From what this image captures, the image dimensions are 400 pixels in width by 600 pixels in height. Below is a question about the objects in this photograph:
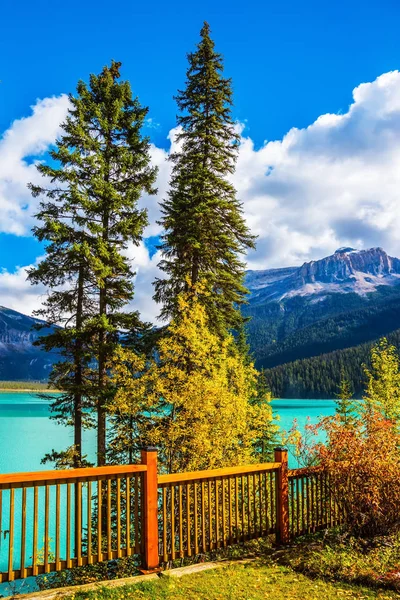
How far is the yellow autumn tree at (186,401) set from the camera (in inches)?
440

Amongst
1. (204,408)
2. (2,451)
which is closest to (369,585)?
(204,408)

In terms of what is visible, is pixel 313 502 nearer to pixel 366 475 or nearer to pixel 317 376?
pixel 366 475

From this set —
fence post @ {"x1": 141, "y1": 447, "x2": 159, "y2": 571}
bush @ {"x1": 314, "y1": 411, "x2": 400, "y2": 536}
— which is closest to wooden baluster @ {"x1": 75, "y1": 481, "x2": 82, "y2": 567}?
fence post @ {"x1": 141, "y1": 447, "x2": 159, "y2": 571}

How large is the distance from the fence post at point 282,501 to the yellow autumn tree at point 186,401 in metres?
3.78

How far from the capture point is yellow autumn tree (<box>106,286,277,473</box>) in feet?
36.7

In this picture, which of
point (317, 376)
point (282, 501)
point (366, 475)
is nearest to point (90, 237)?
point (282, 501)

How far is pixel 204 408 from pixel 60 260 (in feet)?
21.5

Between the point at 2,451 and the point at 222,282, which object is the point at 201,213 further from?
the point at 2,451

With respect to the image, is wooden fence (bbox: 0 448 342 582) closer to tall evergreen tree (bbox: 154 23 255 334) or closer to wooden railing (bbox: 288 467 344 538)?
wooden railing (bbox: 288 467 344 538)

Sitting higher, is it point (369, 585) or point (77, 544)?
point (77, 544)

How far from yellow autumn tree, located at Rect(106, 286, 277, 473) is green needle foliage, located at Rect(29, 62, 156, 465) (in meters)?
1.43

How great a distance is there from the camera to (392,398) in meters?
21.9

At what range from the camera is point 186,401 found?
11211 mm

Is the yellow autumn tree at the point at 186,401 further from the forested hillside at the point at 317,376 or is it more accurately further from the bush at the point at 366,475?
the forested hillside at the point at 317,376
